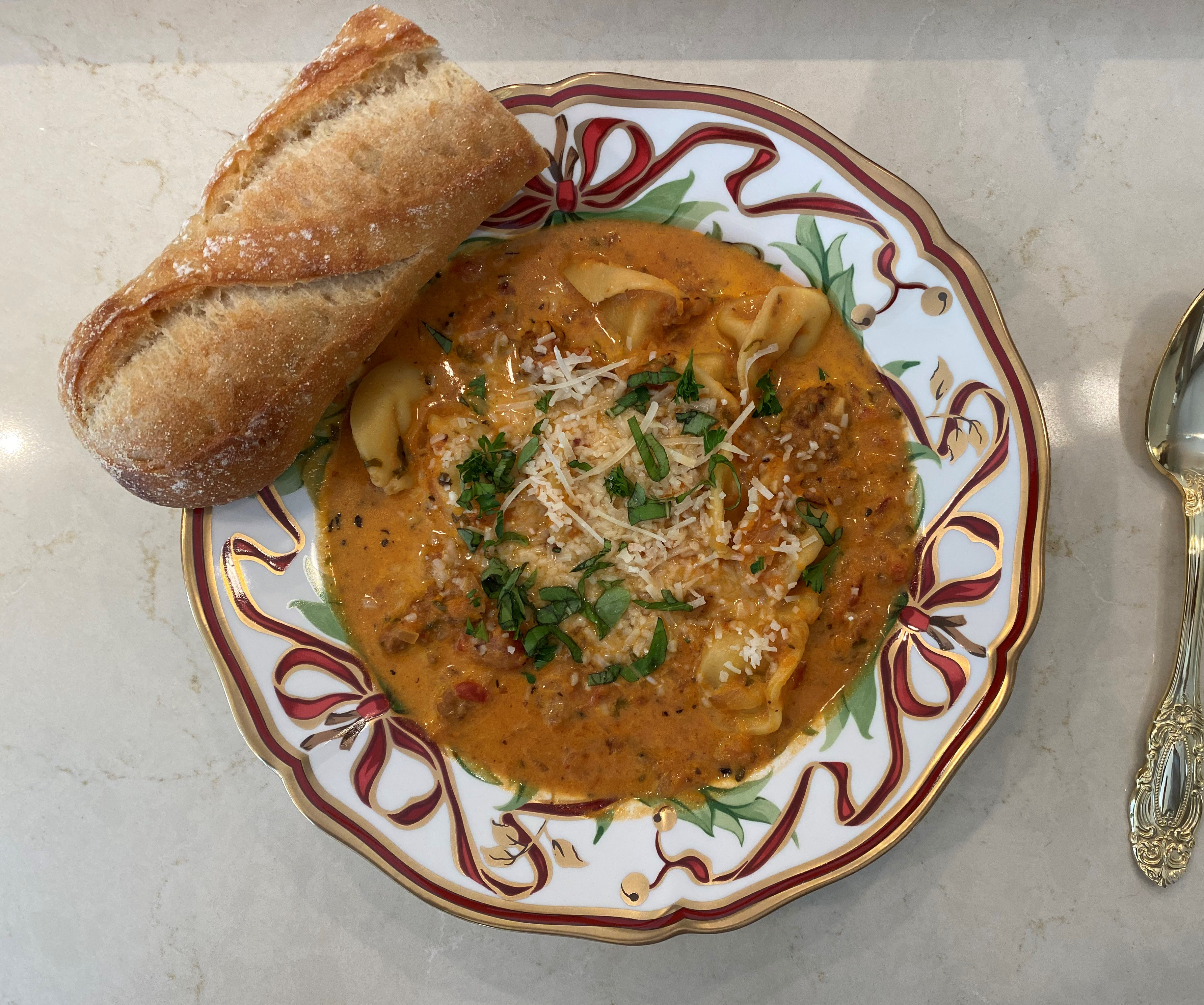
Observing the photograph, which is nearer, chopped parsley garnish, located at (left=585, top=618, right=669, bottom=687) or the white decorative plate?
the white decorative plate

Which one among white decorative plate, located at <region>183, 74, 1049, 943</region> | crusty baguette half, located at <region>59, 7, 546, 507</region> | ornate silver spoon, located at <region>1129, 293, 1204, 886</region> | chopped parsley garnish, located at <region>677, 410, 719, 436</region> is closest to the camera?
crusty baguette half, located at <region>59, 7, 546, 507</region>

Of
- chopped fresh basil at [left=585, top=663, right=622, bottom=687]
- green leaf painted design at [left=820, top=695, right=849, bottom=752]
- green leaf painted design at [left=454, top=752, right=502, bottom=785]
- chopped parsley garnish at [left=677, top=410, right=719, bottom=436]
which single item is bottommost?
green leaf painted design at [left=820, top=695, right=849, bottom=752]

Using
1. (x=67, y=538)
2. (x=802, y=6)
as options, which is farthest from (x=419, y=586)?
(x=802, y=6)

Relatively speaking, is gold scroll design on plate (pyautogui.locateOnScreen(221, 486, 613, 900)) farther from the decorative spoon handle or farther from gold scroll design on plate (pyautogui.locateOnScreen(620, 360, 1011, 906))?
the decorative spoon handle

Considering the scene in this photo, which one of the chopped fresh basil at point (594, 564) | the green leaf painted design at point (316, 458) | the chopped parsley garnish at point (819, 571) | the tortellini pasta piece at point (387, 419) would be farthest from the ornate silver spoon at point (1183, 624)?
the green leaf painted design at point (316, 458)

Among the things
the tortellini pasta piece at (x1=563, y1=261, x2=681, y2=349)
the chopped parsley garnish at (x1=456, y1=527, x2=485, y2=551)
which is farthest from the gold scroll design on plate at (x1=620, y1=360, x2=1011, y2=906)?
the chopped parsley garnish at (x1=456, y1=527, x2=485, y2=551)

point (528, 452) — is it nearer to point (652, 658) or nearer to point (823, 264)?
point (652, 658)

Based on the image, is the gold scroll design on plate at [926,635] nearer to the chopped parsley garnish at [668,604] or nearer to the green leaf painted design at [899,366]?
the green leaf painted design at [899,366]
